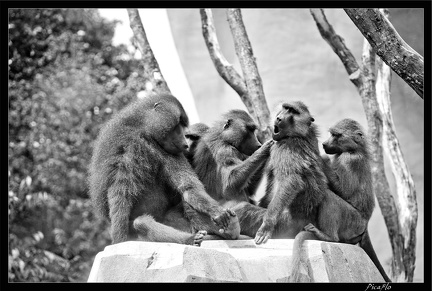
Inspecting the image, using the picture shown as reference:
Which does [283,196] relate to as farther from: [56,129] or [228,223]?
[56,129]

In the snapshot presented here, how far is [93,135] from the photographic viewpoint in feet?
53.2

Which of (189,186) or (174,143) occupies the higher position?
(174,143)

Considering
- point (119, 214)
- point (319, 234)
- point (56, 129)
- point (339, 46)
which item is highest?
point (339, 46)

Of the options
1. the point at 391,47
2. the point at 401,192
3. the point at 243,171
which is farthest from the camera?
the point at 401,192

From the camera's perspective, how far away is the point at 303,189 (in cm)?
538

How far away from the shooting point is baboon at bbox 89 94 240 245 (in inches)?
208

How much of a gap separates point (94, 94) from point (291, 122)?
11181 mm

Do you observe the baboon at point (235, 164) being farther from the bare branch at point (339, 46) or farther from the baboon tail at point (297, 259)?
the bare branch at point (339, 46)

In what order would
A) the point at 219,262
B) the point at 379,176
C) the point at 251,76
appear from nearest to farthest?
the point at 219,262 → the point at 251,76 → the point at 379,176

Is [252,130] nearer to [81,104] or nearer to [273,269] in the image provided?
[273,269]

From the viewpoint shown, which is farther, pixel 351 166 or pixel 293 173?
pixel 351 166

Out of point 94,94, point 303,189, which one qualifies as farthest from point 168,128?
point 94,94

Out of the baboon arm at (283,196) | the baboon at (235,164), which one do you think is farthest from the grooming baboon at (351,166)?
the baboon at (235,164)

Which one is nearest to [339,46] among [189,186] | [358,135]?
[358,135]
